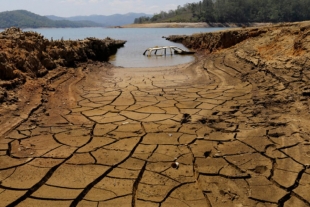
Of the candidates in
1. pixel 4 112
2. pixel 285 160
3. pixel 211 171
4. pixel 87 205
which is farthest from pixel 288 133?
pixel 4 112

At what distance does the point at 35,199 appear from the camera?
2.90 m

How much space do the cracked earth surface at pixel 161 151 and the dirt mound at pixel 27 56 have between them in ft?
2.76

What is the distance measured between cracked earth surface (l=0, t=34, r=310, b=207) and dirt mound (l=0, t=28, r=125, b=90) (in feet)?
2.76

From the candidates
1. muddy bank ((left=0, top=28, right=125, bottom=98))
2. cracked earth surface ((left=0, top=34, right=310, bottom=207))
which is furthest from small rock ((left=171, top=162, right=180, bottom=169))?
muddy bank ((left=0, top=28, right=125, bottom=98))

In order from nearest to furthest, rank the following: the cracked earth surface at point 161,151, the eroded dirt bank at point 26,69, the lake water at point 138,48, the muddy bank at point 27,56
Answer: the cracked earth surface at point 161,151, the eroded dirt bank at point 26,69, the muddy bank at point 27,56, the lake water at point 138,48

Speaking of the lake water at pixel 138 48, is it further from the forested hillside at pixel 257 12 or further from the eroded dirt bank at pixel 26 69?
the forested hillside at pixel 257 12

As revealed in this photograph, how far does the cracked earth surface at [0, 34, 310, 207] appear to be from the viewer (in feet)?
9.68

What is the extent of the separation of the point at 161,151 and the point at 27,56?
5172 millimetres

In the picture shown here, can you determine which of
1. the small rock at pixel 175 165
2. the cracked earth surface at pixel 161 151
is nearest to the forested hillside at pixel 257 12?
the cracked earth surface at pixel 161 151

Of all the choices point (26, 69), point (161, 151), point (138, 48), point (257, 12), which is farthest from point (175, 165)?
point (257, 12)

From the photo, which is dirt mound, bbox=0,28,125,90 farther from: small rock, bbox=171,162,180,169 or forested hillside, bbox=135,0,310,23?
forested hillside, bbox=135,0,310,23

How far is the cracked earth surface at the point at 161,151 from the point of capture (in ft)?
9.68

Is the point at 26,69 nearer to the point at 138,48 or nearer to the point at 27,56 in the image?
the point at 27,56

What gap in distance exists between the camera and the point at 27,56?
7477 millimetres
